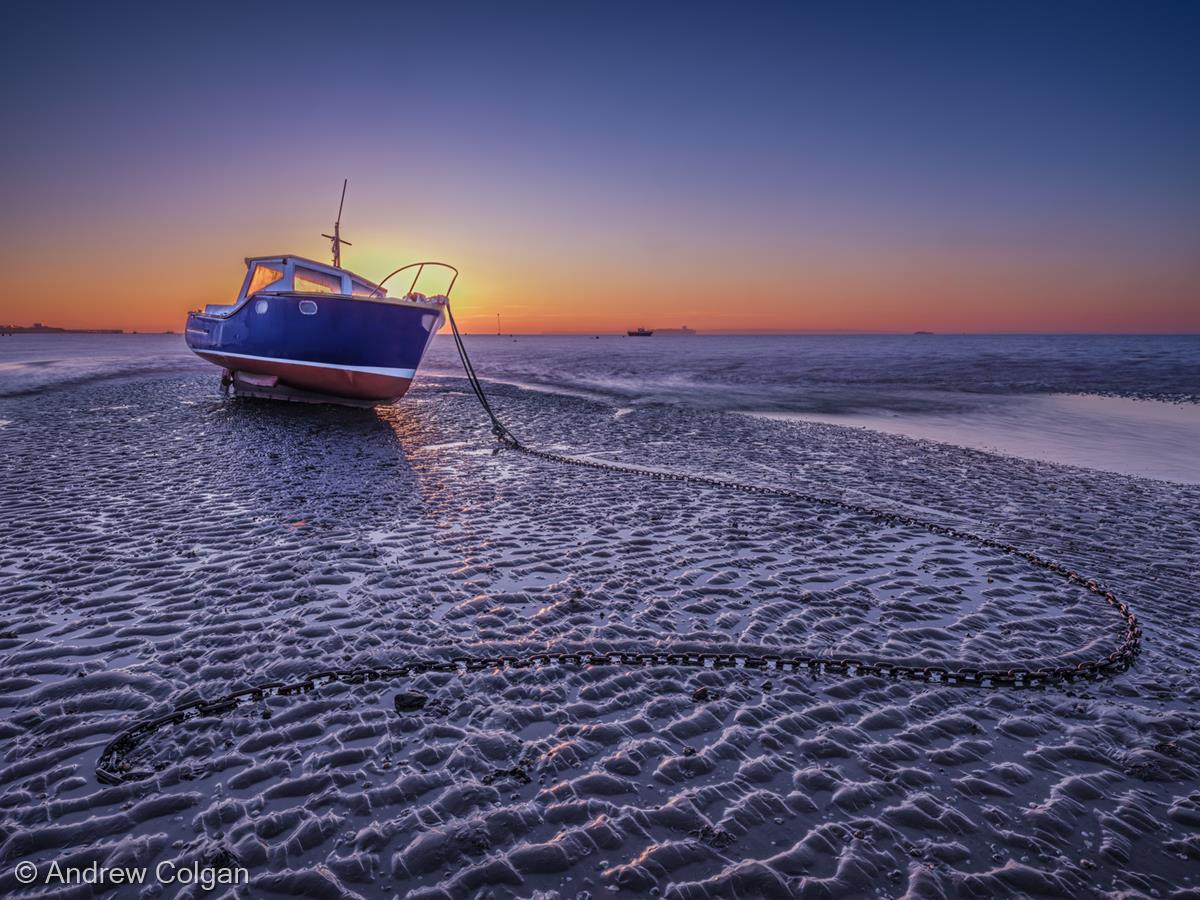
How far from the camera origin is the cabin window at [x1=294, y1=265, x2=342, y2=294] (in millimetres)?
17969

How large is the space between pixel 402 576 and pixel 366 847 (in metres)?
3.30

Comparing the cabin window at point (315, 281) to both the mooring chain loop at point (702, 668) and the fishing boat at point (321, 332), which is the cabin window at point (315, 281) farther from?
the mooring chain loop at point (702, 668)

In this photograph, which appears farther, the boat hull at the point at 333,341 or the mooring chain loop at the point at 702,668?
the boat hull at the point at 333,341

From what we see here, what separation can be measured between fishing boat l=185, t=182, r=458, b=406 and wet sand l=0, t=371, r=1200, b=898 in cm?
874

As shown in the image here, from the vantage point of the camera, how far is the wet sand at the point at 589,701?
272 cm

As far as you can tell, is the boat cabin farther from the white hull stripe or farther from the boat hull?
the white hull stripe

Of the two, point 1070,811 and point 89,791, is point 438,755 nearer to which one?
point 89,791

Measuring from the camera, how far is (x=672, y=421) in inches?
729

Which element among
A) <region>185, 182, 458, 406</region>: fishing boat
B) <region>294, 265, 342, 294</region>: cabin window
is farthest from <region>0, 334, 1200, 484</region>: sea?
<region>294, 265, 342, 294</region>: cabin window

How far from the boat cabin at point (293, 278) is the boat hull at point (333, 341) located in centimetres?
57

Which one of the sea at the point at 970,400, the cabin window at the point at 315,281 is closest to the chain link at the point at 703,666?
the sea at the point at 970,400

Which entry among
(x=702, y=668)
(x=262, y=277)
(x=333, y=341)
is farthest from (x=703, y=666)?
(x=262, y=277)

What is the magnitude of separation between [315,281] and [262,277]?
1.74 m

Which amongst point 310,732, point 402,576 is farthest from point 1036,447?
point 310,732
